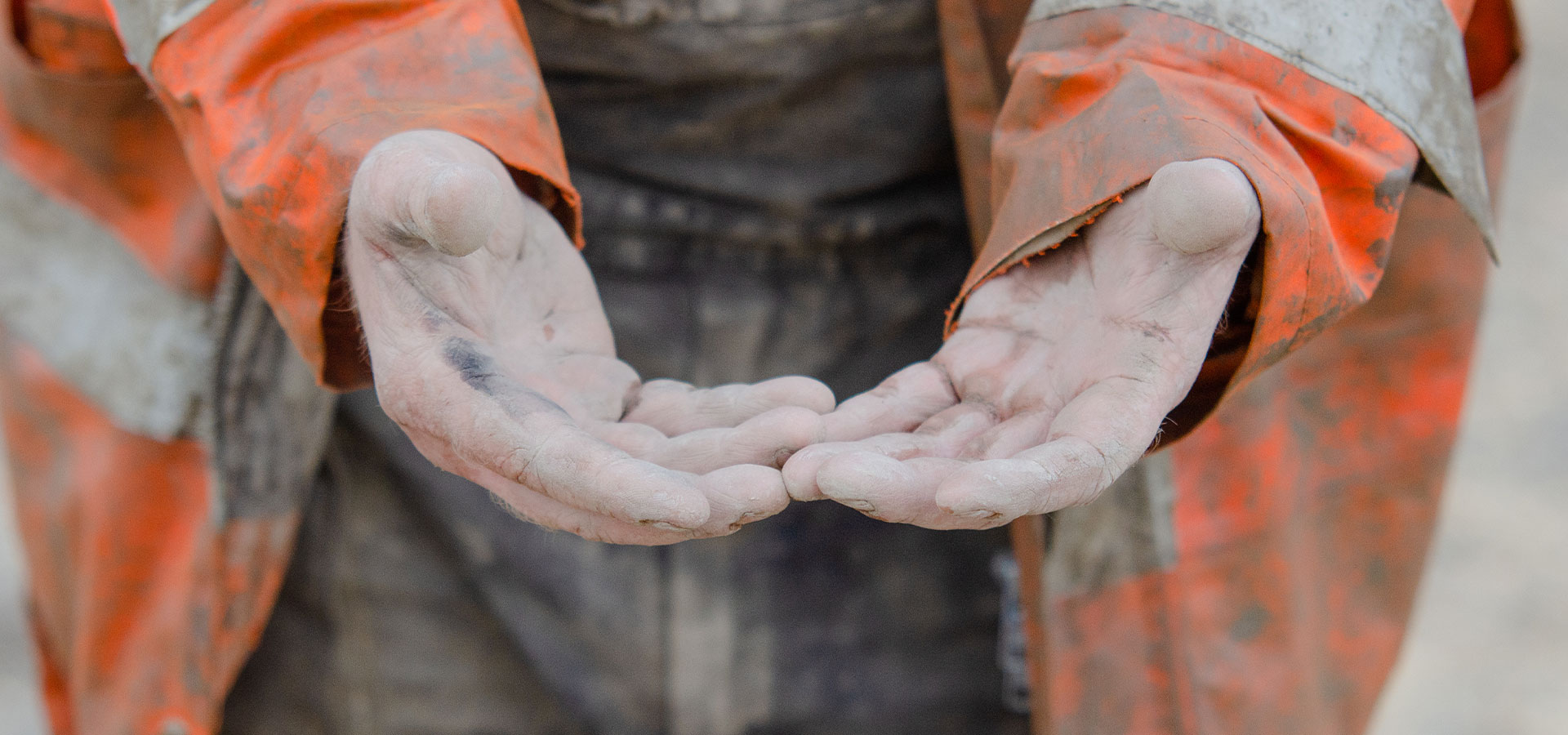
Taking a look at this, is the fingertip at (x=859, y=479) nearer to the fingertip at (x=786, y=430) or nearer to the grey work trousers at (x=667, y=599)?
the fingertip at (x=786, y=430)

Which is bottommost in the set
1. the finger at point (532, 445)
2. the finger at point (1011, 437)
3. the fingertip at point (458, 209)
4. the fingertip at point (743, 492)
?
the finger at point (1011, 437)

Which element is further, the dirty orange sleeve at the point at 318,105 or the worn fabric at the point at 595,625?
the worn fabric at the point at 595,625

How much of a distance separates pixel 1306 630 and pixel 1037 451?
43 cm

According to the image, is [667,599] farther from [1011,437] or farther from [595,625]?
[1011,437]

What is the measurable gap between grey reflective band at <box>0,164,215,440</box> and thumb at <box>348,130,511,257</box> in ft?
1.06

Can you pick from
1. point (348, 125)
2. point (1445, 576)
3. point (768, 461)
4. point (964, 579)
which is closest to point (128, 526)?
point (348, 125)

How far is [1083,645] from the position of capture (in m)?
0.84

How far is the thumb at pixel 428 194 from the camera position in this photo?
57 cm

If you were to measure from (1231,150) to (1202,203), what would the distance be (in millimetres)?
46

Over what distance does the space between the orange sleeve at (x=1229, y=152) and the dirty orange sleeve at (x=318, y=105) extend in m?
0.27

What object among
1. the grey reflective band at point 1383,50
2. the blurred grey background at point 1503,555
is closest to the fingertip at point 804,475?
the grey reflective band at point 1383,50

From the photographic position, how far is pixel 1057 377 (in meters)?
0.65

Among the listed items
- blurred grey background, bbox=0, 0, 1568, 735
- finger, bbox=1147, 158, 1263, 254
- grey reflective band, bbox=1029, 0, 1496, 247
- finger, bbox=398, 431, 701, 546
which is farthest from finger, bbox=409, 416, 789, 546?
blurred grey background, bbox=0, 0, 1568, 735

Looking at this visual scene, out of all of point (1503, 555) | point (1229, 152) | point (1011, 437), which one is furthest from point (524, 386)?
point (1503, 555)
